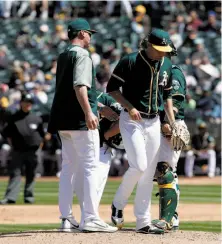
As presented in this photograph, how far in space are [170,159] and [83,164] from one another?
1.21 metres

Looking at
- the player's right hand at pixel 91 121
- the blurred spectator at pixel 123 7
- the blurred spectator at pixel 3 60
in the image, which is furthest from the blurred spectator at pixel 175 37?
→ the player's right hand at pixel 91 121

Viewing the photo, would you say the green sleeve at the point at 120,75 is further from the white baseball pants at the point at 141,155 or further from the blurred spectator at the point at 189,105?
the blurred spectator at the point at 189,105

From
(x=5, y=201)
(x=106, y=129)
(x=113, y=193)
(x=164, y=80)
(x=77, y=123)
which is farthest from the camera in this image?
(x=113, y=193)

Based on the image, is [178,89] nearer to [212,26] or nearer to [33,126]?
[33,126]

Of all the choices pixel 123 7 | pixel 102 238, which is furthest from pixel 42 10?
pixel 102 238

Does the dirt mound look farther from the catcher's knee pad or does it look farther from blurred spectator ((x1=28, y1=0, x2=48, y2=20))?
blurred spectator ((x1=28, y1=0, x2=48, y2=20))

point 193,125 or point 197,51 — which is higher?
point 197,51

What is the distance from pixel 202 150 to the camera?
2088 centimetres

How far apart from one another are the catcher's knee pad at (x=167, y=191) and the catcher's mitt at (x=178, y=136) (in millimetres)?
221

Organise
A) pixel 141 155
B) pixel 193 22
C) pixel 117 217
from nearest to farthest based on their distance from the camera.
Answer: pixel 141 155 → pixel 117 217 → pixel 193 22

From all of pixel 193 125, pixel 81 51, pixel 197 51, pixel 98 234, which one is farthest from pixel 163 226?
pixel 197 51

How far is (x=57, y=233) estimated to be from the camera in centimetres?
794

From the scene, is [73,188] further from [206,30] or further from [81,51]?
[206,30]

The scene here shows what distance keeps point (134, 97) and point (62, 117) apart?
73 centimetres
